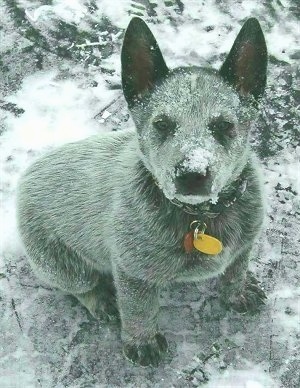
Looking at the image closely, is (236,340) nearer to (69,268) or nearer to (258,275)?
(258,275)

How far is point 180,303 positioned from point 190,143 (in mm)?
1730

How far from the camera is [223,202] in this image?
12.8 feet

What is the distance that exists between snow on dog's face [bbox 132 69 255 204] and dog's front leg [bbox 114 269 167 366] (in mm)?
736

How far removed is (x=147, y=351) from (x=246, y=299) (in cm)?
77

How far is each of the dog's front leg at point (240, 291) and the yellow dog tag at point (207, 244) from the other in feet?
2.46

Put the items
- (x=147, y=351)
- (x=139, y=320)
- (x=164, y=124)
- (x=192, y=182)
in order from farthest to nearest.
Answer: (x=147, y=351)
(x=139, y=320)
(x=164, y=124)
(x=192, y=182)

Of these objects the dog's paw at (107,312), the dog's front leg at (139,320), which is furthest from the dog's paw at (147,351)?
the dog's paw at (107,312)

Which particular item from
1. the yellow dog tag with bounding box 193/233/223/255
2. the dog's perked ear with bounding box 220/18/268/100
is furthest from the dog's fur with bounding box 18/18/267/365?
the yellow dog tag with bounding box 193/233/223/255

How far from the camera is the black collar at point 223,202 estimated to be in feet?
12.6

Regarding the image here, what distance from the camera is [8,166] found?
217 inches

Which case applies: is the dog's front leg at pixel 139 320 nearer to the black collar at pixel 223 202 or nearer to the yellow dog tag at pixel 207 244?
the yellow dog tag at pixel 207 244

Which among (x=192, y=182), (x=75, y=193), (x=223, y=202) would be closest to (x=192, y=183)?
(x=192, y=182)

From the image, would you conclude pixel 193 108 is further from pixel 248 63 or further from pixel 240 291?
pixel 240 291

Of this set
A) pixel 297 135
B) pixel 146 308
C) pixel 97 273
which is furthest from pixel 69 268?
pixel 297 135
